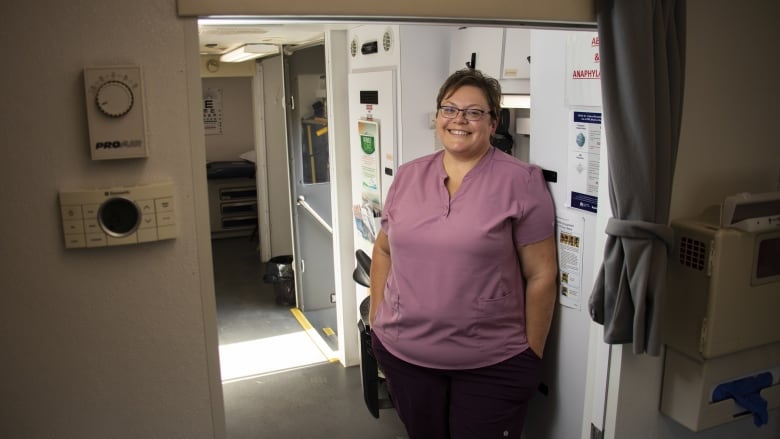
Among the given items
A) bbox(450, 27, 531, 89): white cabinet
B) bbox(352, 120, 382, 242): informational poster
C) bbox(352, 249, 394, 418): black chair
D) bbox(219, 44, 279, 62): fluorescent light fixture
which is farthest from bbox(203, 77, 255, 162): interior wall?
bbox(450, 27, 531, 89): white cabinet

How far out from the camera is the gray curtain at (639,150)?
63.0 inches

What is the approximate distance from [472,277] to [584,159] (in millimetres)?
512

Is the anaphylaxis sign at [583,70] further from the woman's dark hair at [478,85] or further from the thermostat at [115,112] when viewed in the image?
the thermostat at [115,112]

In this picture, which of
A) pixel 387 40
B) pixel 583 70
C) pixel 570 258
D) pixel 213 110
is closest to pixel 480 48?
pixel 387 40

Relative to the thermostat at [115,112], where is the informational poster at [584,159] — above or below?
below

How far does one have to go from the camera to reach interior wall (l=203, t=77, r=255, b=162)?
26.7 feet

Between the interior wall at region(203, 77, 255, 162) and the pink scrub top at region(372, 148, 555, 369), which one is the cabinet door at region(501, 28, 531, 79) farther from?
the interior wall at region(203, 77, 255, 162)

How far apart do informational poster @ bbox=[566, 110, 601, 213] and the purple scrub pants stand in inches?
21.2

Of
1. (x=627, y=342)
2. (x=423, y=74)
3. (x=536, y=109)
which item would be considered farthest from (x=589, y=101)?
(x=423, y=74)

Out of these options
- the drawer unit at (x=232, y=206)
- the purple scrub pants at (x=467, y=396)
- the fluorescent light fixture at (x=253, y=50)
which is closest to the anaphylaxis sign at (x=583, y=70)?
the purple scrub pants at (x=467, y=396)

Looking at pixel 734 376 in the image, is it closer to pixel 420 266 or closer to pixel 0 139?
pixel 420 266

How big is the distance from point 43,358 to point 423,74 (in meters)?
2.29

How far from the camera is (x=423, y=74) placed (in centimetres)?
316

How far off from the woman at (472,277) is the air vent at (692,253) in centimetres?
42
